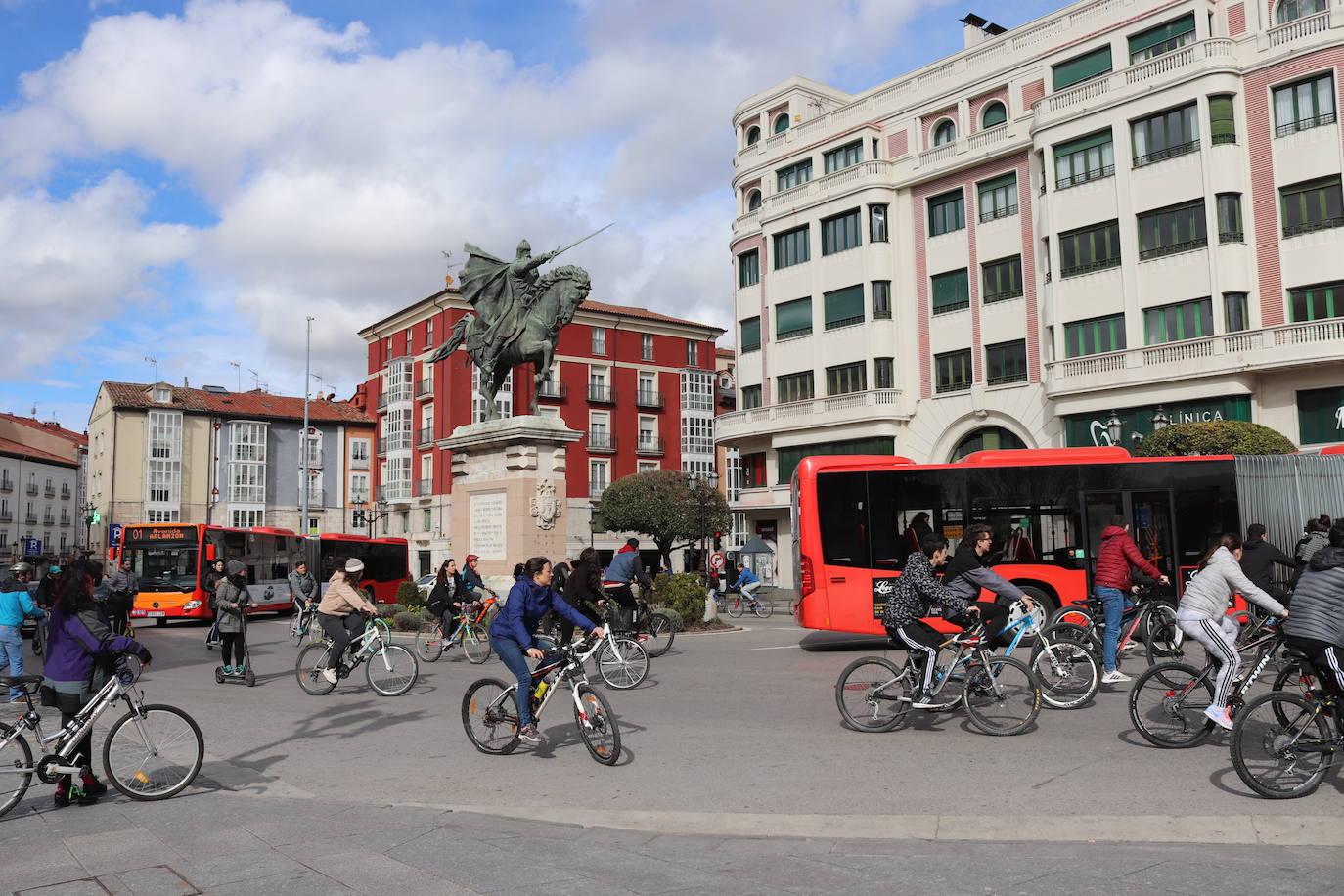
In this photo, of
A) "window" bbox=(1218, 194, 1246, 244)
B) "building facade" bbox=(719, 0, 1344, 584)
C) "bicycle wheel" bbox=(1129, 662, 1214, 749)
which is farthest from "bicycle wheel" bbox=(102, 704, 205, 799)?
"window" bbox=(1218, 194, 1246, 244)

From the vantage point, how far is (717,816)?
22.3 ft

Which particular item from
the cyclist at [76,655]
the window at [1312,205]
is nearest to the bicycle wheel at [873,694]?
the cyclist at [76,655]

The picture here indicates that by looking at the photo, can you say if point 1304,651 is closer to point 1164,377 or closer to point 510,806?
point 510,806

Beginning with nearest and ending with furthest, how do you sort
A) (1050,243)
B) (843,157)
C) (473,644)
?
(473,644), (1050,243), (843,157)

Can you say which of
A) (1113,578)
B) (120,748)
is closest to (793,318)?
(1113,578)

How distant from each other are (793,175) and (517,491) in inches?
1037

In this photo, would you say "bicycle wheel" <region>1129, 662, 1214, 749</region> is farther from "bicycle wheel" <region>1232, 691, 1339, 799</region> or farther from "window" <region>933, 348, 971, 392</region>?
"window" <region>933, 348, 971, 392</region>

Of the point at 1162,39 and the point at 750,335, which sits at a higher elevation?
the point at 1162,39

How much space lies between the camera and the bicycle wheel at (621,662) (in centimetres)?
1320

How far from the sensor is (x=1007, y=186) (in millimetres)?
36750

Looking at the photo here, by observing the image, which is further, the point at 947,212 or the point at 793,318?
the point at 793,318

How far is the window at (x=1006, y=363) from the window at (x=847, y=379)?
4539 mm

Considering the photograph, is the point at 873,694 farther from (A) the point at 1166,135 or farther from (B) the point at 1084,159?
(B) the point at 1084,159

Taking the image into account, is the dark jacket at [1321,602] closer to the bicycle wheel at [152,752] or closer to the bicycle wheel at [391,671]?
the bicycle wheel at [152,752]
